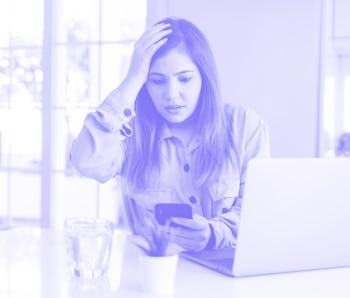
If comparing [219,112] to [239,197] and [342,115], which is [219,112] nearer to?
[239,197]

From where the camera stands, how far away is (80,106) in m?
2.72

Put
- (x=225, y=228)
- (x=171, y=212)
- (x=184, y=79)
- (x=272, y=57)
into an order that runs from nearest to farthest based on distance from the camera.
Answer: (x=171, y=212) < (x=225, y=228) < (x=184, y=79) < (x=272, y=57)

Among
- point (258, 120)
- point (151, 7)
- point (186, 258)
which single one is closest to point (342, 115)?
point (258, 120)

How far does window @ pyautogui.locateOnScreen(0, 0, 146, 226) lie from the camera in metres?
2.62

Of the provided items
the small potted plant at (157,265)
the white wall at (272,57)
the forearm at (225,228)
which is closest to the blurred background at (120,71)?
the white wall at (272,57)

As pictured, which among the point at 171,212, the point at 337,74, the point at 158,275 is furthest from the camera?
the point at 337,74

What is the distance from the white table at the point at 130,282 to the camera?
1153 millimetres

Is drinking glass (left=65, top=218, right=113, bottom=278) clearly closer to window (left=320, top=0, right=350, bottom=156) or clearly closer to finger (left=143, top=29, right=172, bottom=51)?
finger (left=143, top=29, right=172, bottom=51)

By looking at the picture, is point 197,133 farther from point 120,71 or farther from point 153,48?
point 120,71

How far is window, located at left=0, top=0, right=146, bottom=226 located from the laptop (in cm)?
98

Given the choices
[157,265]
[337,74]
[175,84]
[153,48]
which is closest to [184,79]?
[175,84]

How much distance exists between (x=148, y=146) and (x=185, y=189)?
21 cm

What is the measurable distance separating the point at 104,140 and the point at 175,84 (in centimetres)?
33

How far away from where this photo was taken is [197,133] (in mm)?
2076
